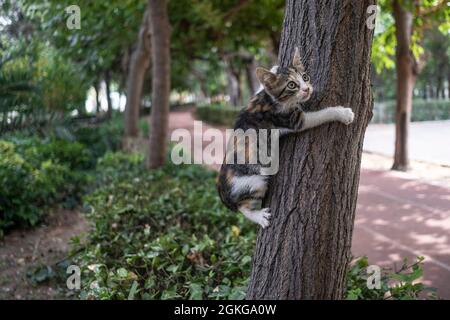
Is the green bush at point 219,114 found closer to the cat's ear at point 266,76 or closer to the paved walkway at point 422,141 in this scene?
the paved walkway at point 422,141

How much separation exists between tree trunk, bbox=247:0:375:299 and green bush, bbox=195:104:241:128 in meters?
21.0

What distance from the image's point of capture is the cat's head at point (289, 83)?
8.52 feet

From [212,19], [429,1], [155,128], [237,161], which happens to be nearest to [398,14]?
[429,1]

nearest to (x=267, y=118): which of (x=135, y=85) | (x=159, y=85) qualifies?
(x=159, y=85)

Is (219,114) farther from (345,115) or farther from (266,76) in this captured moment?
(345,115)

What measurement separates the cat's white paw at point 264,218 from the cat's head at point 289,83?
66cm

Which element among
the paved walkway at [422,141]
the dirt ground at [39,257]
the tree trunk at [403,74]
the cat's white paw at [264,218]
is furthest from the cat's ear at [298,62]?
the tree trunk at [403,74]

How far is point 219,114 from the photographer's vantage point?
28.5m

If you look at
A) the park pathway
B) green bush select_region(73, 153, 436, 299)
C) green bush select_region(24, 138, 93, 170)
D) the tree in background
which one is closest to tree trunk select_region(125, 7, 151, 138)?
green bush select_region(24, 138, 93, 170)

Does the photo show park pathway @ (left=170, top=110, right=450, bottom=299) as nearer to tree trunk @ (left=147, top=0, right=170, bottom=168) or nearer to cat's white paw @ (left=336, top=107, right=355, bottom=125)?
cat's white paw @ (left=336, top=107, right=355, bottom=125)

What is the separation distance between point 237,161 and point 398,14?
Answer: 26.7 feet

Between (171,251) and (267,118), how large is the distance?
1.74 m
